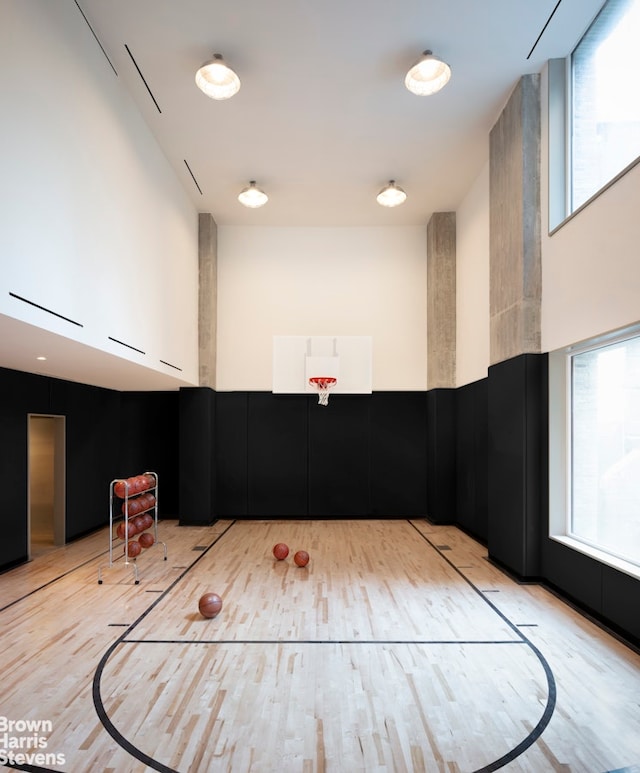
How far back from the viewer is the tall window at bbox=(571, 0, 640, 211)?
3.77m

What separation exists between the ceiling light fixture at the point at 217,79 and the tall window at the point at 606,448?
142 inches

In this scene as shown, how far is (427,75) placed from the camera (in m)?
4.55

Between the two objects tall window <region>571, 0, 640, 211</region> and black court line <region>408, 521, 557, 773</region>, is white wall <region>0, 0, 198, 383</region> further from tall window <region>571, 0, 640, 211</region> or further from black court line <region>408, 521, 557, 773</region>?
tall window <region>571, 0, 640, 211</region>

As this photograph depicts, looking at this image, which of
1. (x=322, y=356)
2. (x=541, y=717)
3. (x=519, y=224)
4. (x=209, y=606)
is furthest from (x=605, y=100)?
(x=209, y=606)

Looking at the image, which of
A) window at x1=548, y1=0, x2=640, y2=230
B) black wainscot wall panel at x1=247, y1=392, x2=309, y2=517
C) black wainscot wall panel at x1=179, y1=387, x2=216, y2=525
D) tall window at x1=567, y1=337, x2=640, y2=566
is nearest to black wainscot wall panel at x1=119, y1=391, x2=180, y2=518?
black wainscot wall panel at x1=179, y1=387, x2=216, y2=525

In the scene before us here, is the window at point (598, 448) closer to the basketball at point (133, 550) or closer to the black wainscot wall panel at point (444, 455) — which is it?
the black wainscot wall panel at point (444, 455)

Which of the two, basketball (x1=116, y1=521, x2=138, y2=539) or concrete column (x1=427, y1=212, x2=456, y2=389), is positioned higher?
concrete column (x1=427, y1=212, x2=456, y2=389)

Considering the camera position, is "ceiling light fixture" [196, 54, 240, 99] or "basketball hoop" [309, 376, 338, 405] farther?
"basketball hoop" [309, 376, 338, 405]

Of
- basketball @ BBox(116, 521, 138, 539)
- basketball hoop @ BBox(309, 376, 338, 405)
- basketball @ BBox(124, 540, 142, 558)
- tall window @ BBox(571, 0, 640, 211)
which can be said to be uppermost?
tall window @ BBox(571, 0, 640, 211)

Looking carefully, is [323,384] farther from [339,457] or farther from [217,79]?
[217,79]

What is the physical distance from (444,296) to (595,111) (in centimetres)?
374

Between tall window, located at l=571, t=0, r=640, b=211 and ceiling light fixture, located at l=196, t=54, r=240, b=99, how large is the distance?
2.81 meters

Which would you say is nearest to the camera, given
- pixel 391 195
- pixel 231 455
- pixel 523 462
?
pixel 523 462

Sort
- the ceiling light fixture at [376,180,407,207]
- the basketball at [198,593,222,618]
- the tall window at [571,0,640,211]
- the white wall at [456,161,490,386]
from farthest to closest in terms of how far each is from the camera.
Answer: the ceiling light fixture at [376,180,407,207] < the white wall at [456,161,490,386] < the basketball at [198,593,222,618] < the tall window at [571,0,640,211]
